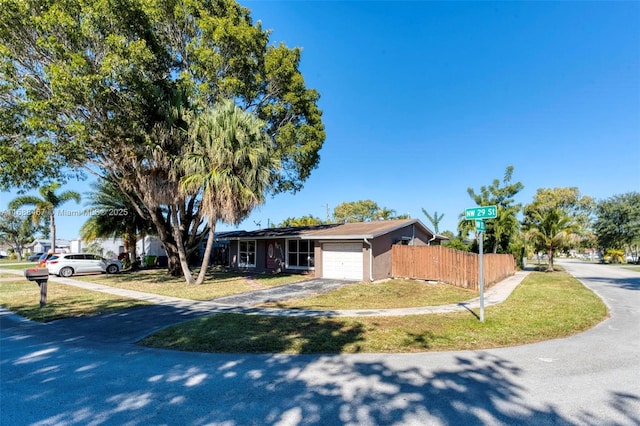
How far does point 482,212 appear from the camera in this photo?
304 inches

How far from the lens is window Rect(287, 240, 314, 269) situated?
1980cm

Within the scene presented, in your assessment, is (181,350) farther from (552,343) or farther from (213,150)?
(213,150)

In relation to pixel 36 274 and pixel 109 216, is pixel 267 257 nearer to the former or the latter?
pixel 36 274

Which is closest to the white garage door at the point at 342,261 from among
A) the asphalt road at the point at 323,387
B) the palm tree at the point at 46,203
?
the asphalt road at the point at 323,387

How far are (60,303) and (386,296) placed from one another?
36.7ft

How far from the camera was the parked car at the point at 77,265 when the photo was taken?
21219mm

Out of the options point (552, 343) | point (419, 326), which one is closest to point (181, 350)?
point (419, 326)

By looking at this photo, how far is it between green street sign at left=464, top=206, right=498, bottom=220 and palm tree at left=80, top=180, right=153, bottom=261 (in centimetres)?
2415

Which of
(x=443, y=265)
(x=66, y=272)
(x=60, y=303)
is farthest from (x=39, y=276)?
(x=443, y=265)

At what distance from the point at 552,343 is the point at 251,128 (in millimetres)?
12569

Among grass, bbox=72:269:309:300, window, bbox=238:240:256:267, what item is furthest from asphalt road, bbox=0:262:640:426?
window, bbox=238:240:256:267

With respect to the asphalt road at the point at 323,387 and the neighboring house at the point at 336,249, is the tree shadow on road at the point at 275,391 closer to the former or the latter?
the asphalt road at the point at 323,387

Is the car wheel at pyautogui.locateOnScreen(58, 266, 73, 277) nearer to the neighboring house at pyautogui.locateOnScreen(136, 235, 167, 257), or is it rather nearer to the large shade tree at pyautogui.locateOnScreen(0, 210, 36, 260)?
the neighboring house at pyautogui.locateOnScreen(136, 235, 167, 257)

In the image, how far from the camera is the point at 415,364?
17.1 ft
